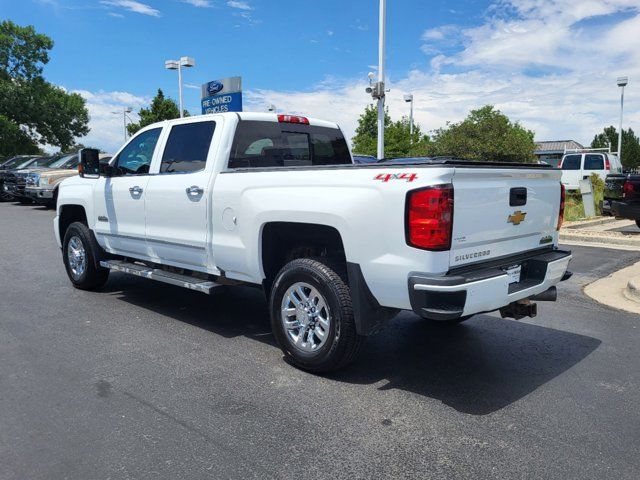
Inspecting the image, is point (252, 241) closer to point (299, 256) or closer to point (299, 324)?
point (299, 256)

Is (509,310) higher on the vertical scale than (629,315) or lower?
higher

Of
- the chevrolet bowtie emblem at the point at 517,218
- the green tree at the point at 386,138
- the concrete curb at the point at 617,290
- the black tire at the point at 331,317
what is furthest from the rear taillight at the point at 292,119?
the green tree at the point at 386,138

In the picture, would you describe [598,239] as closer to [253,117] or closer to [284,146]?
[284,146]

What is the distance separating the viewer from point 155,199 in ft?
18.4

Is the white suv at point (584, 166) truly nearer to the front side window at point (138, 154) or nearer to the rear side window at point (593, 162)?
the rear side window at point (593, 162)

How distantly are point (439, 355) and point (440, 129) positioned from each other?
20.2 meters

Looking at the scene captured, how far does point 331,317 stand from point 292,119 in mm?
2499

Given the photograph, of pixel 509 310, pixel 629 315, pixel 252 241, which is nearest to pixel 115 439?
pixel 252 241

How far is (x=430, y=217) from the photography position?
3.47 metres

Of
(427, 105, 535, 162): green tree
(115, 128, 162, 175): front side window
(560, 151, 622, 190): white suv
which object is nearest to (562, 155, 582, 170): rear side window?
(560, 151, 622, 190): white suv

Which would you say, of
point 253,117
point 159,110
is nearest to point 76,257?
point 253,117

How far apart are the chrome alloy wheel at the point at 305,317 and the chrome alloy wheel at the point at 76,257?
12.1 ft

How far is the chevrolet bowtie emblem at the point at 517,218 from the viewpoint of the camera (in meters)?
4.10

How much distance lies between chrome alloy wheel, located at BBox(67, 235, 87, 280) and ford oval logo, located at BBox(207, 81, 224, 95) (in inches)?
509
